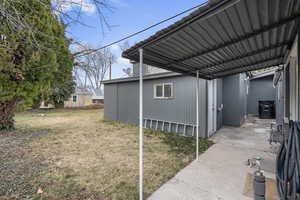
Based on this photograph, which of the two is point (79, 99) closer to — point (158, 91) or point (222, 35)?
point (158, 91)

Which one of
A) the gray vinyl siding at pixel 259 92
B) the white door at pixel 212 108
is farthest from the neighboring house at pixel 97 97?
the white door at pixel 212 108

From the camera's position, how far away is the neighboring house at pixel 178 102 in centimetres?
615

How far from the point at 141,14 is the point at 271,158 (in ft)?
16.9

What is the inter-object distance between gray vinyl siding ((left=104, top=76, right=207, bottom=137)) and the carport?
2.67 metres

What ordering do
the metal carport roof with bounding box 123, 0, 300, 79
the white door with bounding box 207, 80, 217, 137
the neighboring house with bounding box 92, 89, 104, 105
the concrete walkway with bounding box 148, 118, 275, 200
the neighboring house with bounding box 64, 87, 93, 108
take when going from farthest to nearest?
the neighboring house with bounding box 92, 89, 104, 105, the neighboring house with bounding box 64, 87, 93, 108, the white door with bounding box 207, 80, 217, 137, the concrete walkway with bounding box 148, 118, 275, 200, the metal carport roof with bounding box 123, 0, 300, 79

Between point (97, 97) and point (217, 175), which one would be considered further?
point (97, 97)

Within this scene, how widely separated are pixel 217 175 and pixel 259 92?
10.9 m

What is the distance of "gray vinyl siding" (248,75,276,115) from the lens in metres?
11.3

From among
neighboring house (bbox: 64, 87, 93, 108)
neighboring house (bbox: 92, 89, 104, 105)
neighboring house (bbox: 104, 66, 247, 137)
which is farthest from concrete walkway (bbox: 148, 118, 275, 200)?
neighboring house (bbox: 92, 89, 104, 105)

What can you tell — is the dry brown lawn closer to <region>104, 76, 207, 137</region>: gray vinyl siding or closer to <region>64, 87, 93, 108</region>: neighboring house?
<region>104, 76, 207, 137</region>: gray vinyl siding

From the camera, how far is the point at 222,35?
2.28 metres

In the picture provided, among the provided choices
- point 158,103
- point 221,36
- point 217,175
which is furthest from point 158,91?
point 221,36

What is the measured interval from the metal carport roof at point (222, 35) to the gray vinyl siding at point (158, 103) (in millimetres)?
2664

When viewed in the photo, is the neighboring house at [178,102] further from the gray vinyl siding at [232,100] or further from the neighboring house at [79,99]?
the neighboring house at [79,99]
